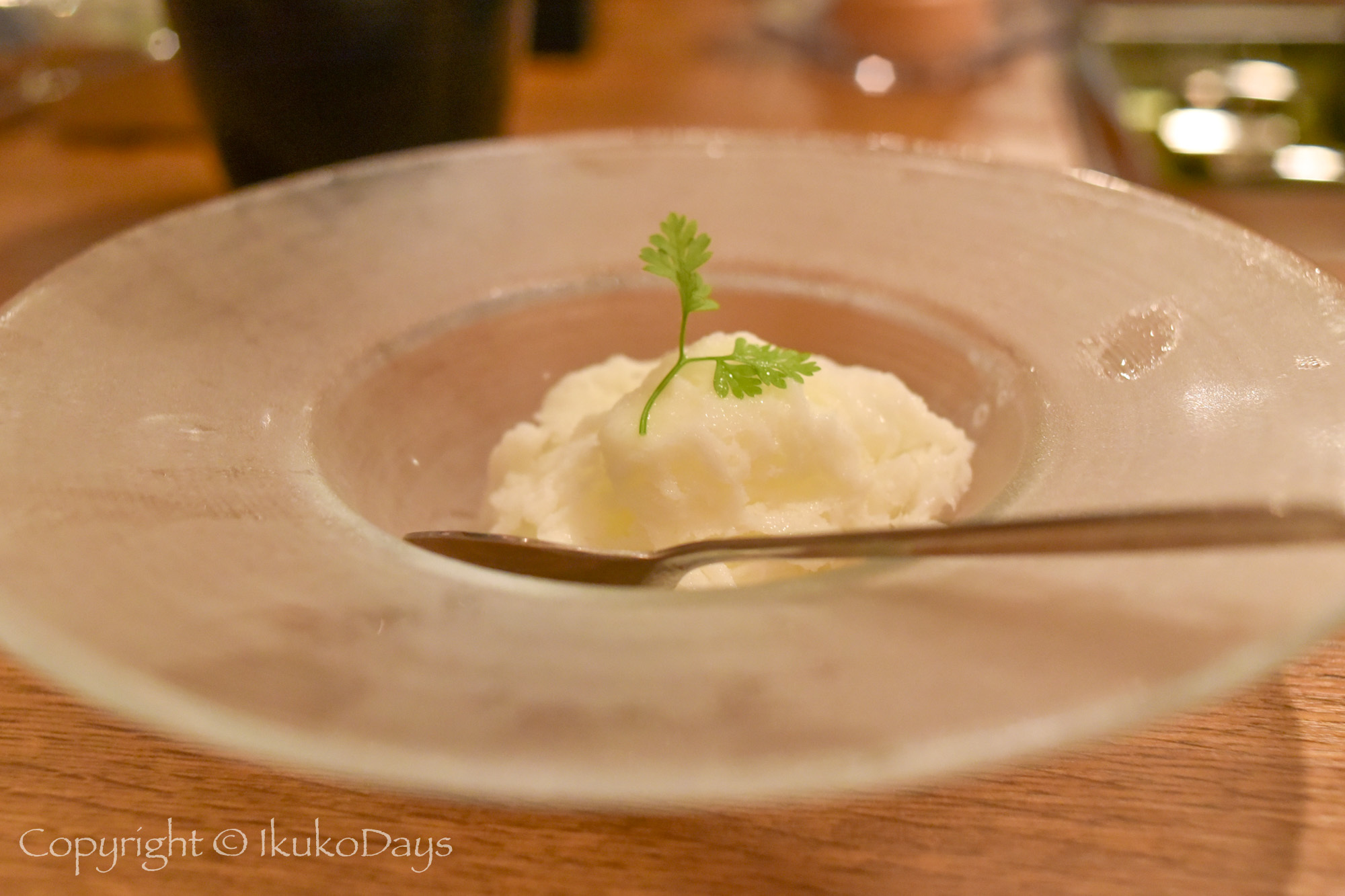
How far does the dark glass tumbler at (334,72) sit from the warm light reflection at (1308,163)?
1.36 metres

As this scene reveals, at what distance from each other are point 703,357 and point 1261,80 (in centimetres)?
194

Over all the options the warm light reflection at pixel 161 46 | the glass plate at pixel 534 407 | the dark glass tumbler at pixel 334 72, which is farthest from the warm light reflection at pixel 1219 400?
the warm light reflection at pixel 161 46

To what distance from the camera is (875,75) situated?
92.5 inches

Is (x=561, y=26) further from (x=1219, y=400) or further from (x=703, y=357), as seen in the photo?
(x=1219, y=400)

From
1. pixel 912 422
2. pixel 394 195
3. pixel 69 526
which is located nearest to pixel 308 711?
pixel 69 526

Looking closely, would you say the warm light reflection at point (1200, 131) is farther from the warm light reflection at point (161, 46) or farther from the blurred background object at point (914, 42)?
the warm light reflection at point (161, 46)

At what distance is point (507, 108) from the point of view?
68.9 inches

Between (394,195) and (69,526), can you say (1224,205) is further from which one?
(69,526)

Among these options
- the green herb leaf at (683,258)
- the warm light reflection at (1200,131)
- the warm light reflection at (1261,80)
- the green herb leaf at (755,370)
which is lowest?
the green herb leaf at (755,370)

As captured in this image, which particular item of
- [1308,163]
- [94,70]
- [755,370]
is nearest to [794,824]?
[755,370]

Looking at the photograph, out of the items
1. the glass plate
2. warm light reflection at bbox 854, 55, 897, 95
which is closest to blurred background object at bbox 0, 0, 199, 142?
the glass plate

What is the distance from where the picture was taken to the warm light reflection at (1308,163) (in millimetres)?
1832

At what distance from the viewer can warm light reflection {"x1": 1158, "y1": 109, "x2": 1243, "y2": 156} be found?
6.40 ft

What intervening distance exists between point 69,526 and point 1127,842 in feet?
2.31
